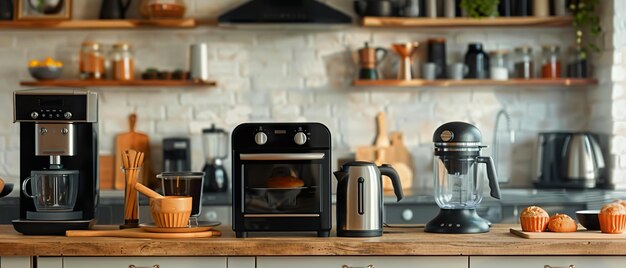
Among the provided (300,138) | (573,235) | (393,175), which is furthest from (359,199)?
(573,235)

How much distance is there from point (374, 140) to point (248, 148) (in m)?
2.79

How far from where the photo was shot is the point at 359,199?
3.28m

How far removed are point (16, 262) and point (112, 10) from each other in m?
2.95

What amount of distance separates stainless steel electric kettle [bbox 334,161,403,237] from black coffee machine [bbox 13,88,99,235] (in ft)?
2.91

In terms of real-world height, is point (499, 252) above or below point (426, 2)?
below

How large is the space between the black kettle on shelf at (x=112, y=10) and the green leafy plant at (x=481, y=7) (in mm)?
2017

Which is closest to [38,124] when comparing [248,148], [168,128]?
[248,148]

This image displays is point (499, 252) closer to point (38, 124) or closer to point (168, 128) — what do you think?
point (38, 124)

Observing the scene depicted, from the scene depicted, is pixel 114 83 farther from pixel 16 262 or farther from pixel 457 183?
pixel 457 183

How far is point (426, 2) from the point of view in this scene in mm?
5934

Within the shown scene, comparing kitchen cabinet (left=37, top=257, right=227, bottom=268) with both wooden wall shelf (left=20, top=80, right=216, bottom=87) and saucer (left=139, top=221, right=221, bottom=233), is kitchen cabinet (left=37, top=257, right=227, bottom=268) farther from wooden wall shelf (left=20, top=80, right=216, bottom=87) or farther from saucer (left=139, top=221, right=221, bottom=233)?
wooden wall shelf (left=20, top=80, right=216, bottom=87)

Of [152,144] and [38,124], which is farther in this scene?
[152,144]

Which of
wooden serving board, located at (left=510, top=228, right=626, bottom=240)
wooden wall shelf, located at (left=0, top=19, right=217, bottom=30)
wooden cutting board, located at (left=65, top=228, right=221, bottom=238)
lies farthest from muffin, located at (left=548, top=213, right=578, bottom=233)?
wooden wall shelf, located at (left=0, top=19, right=217, bottom=30)

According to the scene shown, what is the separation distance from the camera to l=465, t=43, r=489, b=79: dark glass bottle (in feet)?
19.4
